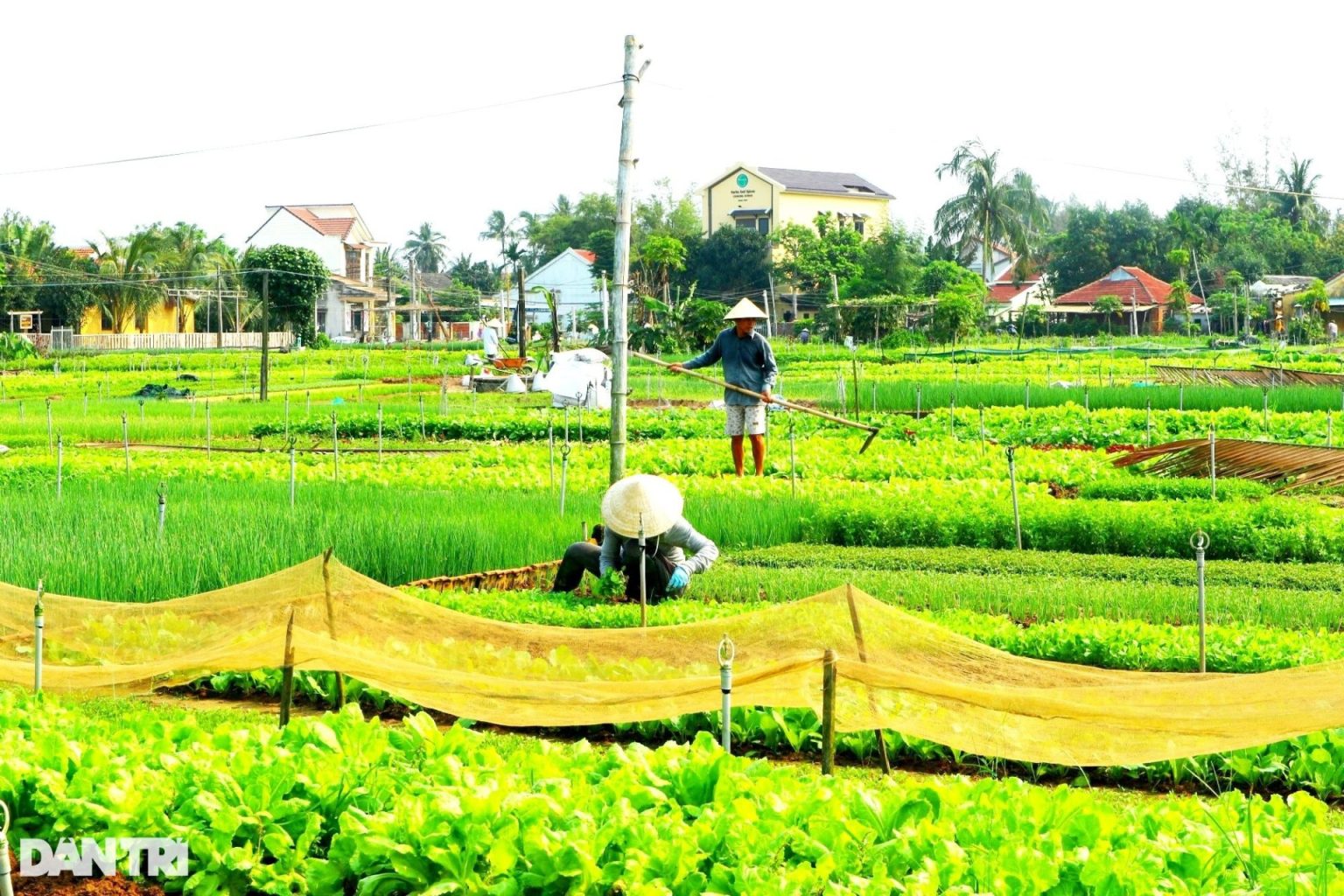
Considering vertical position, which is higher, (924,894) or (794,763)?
(924,894)

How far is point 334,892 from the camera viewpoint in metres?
4.03

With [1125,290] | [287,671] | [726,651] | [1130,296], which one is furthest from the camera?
[1125,290]

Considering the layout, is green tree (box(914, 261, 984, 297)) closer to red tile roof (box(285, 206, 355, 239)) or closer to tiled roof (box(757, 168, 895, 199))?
tiled roof (box(757, 168, 895, 199))

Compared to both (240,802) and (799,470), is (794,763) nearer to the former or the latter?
(240,802)

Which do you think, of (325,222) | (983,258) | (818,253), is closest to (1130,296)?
(983,258)

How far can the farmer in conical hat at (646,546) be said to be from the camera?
8.41 meters

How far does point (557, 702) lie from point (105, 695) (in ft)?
8.63

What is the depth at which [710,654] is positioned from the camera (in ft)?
20.1

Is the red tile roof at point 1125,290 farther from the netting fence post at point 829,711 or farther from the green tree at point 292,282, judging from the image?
the netting fence post at point 829,711

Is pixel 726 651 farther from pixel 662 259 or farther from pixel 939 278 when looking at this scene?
pixel 662 259

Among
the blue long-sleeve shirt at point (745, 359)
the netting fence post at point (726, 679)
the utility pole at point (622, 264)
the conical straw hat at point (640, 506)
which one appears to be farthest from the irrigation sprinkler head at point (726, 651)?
the blue long-sleeve shirt at point (745, 359)

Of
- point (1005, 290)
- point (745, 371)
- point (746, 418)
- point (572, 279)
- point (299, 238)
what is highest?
point (299, 238)

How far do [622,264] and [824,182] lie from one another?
61743 mm

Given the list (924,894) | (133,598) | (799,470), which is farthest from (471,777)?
(799,470)
